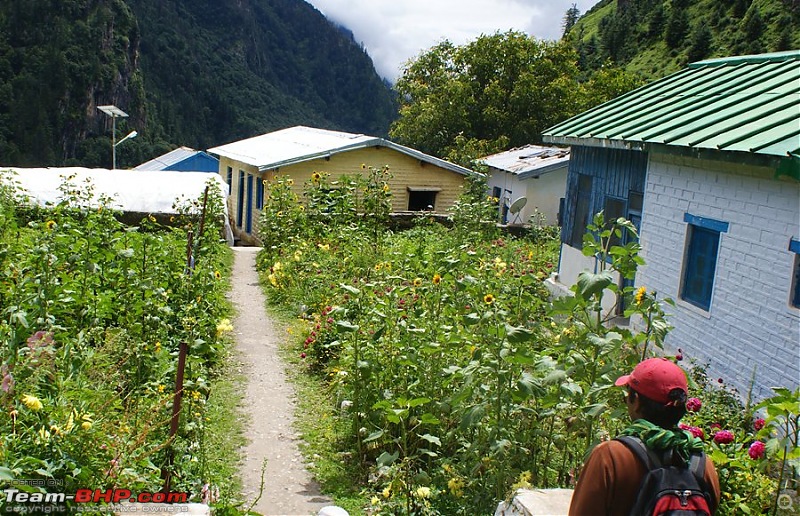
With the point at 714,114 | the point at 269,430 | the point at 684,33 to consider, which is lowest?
the point at 269,430

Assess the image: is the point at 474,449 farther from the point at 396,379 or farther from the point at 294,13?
the point at 294,13

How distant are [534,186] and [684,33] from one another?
59.7 m

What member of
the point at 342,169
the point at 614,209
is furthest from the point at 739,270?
the point at 342,169

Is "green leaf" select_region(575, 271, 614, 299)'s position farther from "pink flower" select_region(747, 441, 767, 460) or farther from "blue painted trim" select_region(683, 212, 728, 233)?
"blue painted trim" select_region(683, 212, 728, 233)

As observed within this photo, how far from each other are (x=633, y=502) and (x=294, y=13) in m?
148

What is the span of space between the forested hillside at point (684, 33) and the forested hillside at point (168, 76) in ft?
144

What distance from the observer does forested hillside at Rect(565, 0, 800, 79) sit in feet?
206

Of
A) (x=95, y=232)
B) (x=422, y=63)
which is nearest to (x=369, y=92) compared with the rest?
(x=422, y=63)

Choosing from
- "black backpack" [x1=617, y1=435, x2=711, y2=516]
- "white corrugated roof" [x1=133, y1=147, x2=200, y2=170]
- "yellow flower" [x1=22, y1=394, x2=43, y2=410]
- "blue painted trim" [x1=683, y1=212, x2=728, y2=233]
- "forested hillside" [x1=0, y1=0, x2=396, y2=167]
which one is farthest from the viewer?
"forested hillside" [x1=0, y1=0, x2=396, y2=167]

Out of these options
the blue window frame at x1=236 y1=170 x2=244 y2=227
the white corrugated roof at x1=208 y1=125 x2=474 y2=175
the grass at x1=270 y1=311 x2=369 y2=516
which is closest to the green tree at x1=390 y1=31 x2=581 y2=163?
the white corrugated roof at x1=208 y1=125 x2=474 y2=175

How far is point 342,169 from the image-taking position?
21750 millimetres

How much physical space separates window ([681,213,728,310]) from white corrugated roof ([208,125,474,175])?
1060 centimetres

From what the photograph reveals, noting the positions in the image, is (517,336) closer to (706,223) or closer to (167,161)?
(706,223)

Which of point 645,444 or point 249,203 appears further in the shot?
point 249,203
